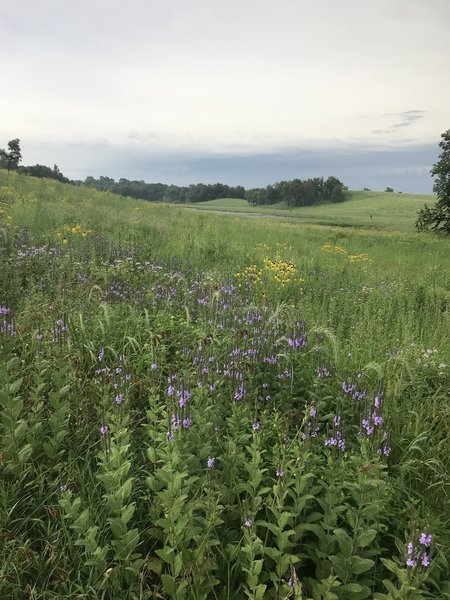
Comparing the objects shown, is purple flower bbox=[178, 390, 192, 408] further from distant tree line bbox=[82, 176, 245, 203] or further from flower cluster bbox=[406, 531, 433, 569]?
distant tree line bbox=[82, 176, 245, 203]

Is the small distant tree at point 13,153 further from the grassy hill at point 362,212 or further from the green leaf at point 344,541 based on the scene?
the green leaf at point 344,541

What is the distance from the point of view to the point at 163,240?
1130 centimetres

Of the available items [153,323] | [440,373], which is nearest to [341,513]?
[440,373]

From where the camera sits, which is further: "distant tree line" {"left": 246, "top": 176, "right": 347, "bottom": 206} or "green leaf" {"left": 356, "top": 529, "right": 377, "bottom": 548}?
"distant tree line" {"left": 246, "top": 176, "right": 347, "bottom": 206}

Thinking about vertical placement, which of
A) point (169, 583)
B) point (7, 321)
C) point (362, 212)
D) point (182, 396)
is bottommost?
point (169, 583)

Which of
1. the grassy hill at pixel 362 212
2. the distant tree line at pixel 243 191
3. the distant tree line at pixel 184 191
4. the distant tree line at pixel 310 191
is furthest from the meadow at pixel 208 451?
the distant tree line at pixel 184 191

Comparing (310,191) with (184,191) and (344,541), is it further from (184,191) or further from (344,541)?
(344,541)

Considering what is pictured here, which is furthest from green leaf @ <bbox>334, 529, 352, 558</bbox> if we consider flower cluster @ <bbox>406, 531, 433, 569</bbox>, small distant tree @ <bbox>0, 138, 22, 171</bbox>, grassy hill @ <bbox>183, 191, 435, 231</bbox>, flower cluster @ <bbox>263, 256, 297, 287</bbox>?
small distant tree @ <bbox>0, 138, 22, 171</bbox>

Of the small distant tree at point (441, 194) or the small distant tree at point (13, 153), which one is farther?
the small distant tree at point (13, 153)

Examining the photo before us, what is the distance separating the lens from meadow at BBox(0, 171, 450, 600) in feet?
6.10

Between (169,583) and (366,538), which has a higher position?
(366,538)

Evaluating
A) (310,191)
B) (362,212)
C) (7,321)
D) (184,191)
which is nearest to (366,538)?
(7,321)

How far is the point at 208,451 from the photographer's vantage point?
2.28 metres

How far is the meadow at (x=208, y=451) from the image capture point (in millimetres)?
1858
